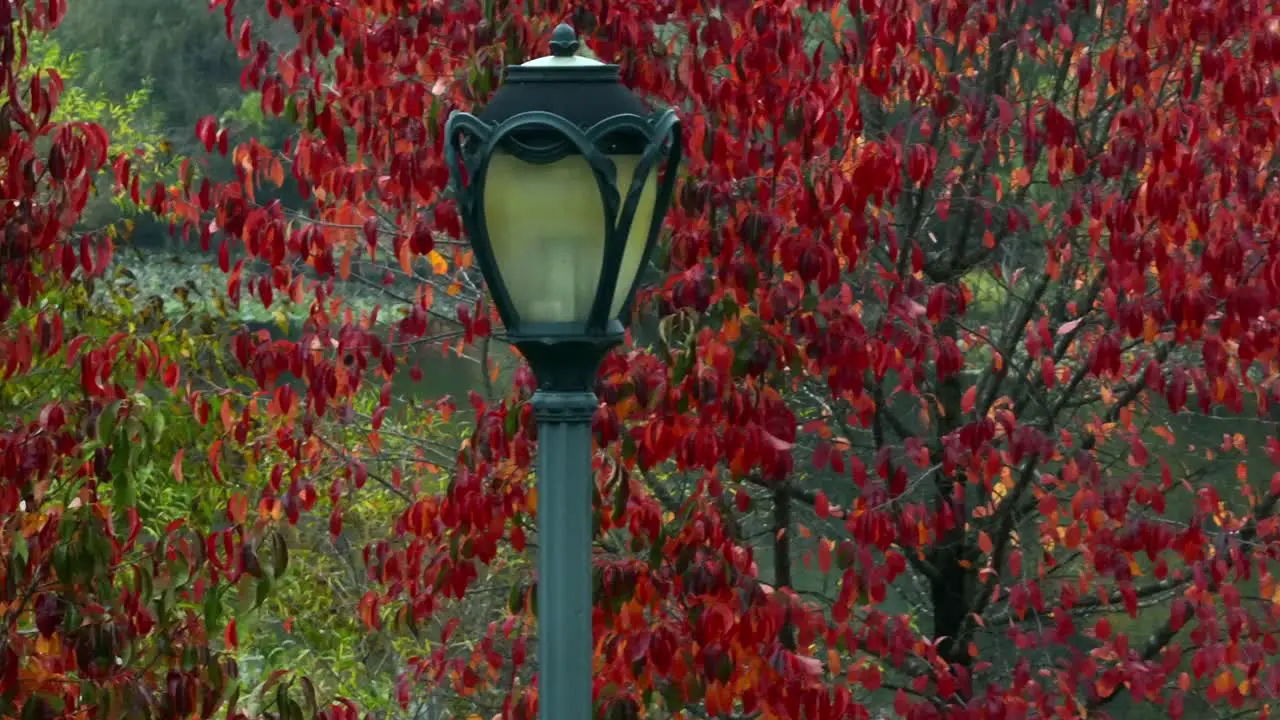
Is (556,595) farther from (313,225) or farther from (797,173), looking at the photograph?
(313,225)

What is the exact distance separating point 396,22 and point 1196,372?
3.41 meters

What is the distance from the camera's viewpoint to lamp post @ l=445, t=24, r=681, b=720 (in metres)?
4.25

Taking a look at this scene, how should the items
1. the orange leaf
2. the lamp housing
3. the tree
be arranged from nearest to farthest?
the lamp housing
the tree
the orange leaf

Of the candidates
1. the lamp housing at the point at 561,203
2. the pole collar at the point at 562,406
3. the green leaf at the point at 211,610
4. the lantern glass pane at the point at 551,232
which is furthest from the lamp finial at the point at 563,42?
the green leaf at the point at 211,610

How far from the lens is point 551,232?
427cm

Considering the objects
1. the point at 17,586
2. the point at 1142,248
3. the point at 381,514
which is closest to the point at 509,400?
the point at 17,586

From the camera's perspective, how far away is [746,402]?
650 cm

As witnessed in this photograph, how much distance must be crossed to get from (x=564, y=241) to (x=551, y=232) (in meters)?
0.04

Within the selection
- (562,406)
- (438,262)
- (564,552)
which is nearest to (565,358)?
(562,406)

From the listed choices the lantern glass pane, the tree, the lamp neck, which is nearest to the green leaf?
the tree

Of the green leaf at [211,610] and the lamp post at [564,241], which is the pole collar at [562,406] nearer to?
the lamp post at [564,241]

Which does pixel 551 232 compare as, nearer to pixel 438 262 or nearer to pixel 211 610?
pixel 211 610

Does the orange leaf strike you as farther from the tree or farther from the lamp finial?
the lamp finial

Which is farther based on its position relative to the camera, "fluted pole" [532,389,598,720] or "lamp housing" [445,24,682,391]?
"fluted pole" [532,389,598,720]
